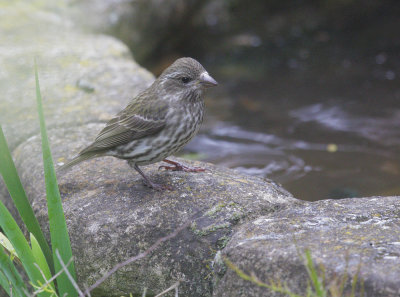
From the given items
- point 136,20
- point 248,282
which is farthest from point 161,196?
point 136,20

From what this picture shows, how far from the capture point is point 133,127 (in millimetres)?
3998

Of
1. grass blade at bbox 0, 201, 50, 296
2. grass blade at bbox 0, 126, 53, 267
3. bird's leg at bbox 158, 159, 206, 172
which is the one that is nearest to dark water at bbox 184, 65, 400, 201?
bird's leg at bbox 158, 159, 206, 172

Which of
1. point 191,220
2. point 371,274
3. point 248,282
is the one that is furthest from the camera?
point 191,220

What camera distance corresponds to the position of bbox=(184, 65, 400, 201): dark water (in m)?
5.96

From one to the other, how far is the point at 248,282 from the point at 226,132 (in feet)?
15.6

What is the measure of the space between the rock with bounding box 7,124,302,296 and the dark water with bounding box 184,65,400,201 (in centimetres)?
209

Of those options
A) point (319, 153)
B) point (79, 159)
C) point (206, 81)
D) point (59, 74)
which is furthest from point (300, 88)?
point (79, 159)

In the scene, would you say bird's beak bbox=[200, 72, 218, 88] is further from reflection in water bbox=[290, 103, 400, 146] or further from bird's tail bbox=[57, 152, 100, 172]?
reflection in water bbox=[290, 103, 400, 146]

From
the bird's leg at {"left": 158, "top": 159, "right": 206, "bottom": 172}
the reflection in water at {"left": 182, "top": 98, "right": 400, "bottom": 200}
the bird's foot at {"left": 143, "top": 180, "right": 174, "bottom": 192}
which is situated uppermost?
the bird's leg at {"left": 158, "top": 159, "right": 206, "bottom": 172}

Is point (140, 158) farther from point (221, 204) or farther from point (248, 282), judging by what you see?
point (248, 282)

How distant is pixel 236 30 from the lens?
32.4 feet

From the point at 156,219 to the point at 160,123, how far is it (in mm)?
749

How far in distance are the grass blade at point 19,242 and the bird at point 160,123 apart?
3.43 feet

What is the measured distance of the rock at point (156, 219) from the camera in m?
3.22
